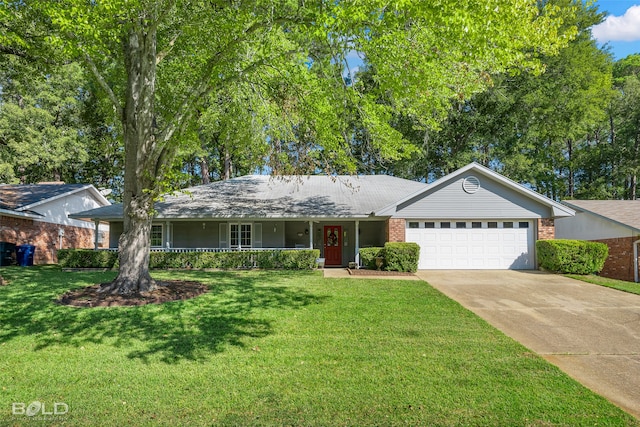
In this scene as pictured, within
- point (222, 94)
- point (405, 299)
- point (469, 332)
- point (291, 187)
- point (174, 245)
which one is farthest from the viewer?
point (291, 187)

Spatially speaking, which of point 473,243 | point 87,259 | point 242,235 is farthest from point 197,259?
point 473,243

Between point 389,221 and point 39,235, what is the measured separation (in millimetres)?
18566

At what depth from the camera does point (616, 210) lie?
17391mm

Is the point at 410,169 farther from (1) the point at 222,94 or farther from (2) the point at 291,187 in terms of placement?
(1) the point at 222,94

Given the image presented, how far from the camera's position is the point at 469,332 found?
6.76m

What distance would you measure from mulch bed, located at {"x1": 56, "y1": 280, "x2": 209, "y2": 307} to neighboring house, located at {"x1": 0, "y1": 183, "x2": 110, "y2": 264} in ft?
35.5

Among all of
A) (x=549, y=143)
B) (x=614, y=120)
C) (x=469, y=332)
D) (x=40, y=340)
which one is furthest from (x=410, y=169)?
(x=40, y=340)

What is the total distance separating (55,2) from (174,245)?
13061 millimetres

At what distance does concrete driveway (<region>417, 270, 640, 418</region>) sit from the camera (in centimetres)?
501

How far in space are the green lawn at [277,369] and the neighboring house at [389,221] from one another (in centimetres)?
867

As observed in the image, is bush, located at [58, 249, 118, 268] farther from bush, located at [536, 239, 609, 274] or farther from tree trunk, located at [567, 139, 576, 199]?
tree trunk, located at [567, 139, 576, 199]

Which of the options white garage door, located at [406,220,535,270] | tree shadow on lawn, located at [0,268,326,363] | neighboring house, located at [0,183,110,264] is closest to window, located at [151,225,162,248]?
neighboring house, located at [0,183,110,264]

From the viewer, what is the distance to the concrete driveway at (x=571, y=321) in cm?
501

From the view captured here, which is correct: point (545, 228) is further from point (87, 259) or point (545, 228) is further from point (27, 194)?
point (27, 194)
